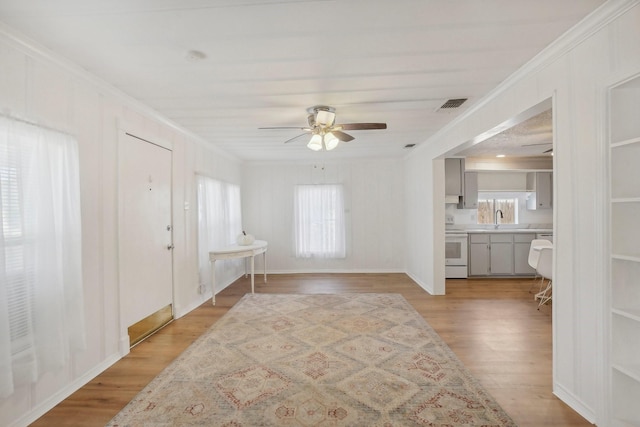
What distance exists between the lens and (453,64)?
2271 millimetres

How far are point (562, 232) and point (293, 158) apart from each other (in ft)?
16.1

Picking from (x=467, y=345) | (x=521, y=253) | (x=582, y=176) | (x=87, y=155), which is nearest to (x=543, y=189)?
(x=521, y=253)

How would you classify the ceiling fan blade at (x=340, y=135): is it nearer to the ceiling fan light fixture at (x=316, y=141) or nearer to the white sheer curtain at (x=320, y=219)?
the ceiling fan light fixture at (x=316, y=141)

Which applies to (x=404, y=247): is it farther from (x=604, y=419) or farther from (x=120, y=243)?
(x=120, y=243)

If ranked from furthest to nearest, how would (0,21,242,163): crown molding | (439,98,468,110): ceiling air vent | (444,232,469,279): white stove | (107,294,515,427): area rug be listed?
1. (444,232,469,279): white stove
2. (439,98,468,110): ceiling air vent
3. (107,294,515,427): area rug
4. (0,21,242,163): crown molding

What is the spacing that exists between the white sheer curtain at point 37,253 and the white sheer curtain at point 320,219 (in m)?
4.44

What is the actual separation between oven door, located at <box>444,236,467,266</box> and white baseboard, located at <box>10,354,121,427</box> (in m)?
5.42

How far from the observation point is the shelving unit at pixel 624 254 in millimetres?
1672

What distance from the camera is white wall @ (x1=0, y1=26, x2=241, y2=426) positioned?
188 centimetres

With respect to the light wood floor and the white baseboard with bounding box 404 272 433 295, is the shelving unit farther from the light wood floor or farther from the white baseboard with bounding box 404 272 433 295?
the white baseboard with bounding box 404 272 433 295

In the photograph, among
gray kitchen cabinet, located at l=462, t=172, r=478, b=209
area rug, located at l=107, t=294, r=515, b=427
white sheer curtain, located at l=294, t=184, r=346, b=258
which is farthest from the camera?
white sheer curtain, located at l=294, t=184, r=346, b=258

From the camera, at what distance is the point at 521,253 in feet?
19.1

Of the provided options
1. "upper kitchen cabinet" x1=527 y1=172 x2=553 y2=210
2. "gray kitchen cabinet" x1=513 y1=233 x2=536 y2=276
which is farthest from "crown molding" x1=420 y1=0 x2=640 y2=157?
"upper kitchen cabinet" x1=527 y1=172 x2=553 y2=210

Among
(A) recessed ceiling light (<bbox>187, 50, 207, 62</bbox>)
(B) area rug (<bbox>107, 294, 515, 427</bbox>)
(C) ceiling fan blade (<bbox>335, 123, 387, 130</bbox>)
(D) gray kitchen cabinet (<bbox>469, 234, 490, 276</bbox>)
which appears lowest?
(B) area rug (<bbox>107, 294, 515, 427</bbox>)
